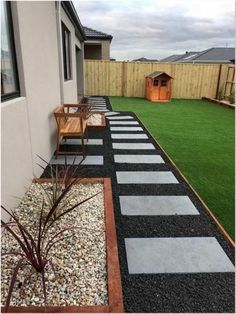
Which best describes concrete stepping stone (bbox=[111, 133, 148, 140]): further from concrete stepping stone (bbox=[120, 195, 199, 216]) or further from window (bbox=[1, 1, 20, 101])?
window (bbox=[1, 1, 20, 101])

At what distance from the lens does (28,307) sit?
58.8 inches

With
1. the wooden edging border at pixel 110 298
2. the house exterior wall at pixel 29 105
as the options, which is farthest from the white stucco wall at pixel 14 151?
the wooden edging border at pixel 110 298

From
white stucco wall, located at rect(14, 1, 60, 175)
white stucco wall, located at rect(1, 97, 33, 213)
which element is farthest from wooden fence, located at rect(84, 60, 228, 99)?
white stucco wall, located at rect(1, 97, 33, 213)

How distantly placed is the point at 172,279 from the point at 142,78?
42.6 ft

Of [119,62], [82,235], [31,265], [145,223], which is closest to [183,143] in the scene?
[145,223]

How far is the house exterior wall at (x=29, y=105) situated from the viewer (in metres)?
2.40

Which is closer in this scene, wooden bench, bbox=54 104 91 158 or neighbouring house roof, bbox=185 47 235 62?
wooden bench, bbox=54 104 91 158

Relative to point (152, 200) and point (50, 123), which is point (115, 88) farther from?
point (152, 200)

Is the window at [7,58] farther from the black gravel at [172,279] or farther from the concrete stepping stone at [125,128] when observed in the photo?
the concrete stepping stone at [125,128]

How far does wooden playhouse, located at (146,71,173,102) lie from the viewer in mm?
12268

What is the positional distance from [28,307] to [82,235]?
2.55ft

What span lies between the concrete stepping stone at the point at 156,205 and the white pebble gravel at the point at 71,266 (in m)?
0.40

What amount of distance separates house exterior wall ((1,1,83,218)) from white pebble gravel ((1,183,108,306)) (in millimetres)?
443

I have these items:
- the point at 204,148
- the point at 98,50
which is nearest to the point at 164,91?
the point at 204,148
